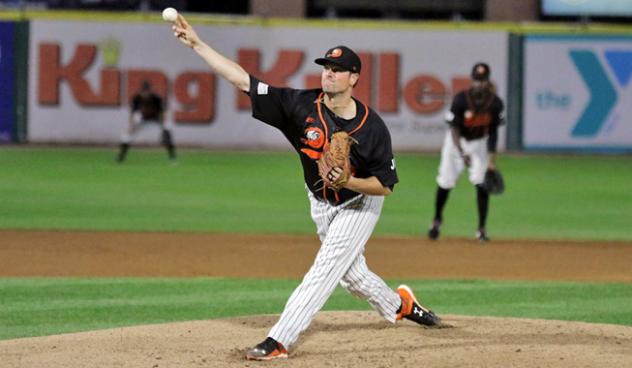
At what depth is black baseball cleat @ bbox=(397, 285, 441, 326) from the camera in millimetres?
8938

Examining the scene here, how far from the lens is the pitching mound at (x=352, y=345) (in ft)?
26.0

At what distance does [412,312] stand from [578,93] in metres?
20.9

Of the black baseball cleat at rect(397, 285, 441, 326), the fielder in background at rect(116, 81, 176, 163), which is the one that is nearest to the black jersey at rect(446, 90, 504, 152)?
the black baseball cleat at rect(397, 285, 441, 326)

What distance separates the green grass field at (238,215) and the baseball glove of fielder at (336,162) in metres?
2.57

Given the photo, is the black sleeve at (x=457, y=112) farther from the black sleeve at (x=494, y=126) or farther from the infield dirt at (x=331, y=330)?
the infield dirt at (x=331, y=330)

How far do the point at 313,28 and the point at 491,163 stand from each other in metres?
15.0

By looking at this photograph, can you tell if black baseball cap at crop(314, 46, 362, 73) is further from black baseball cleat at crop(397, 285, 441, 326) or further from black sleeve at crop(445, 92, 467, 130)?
black sleeve at crop(445, 92, 467, 130)

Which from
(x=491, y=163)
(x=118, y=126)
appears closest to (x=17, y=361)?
(x=491, y=163)

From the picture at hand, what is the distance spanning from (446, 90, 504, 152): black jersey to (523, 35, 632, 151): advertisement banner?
14.2m

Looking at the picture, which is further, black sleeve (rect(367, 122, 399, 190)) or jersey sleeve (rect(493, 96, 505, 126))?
jersey sleeve (rect(493, 96, 505, 126))

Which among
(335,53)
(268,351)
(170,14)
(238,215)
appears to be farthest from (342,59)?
(238,215)

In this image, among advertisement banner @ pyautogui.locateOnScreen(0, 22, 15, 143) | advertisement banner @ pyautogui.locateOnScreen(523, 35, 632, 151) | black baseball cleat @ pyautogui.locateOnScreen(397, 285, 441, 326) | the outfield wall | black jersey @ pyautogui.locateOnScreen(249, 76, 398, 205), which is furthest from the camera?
advertisement banner @ pyautogui.locateOnScreen(523, 35, 632, 151)

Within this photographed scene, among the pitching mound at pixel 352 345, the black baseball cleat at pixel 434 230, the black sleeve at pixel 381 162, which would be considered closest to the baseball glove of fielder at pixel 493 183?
the black baseball cleat at pixel 434 230

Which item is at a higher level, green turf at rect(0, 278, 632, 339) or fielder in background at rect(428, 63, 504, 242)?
fielder in background at rect(428, 63, 504, 242)
